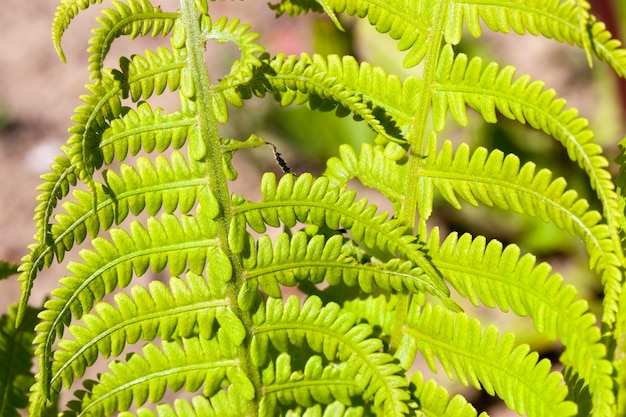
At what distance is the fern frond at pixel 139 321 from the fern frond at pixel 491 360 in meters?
0.37

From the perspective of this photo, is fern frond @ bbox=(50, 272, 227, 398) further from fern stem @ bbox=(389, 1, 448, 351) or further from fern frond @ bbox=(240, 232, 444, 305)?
fern stem @ bbox=(389, 1, 448, 351)

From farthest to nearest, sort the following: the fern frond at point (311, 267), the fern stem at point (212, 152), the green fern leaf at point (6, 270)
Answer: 1. the green fern leaf at point (6, 270)
2. the fern frond at point (311, 267)
3. the fern stem at point (212, 152)

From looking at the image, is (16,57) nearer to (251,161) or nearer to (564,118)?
(251,161)

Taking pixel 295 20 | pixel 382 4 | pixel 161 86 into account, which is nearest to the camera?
pixel 161 86

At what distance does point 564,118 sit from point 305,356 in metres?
0.68

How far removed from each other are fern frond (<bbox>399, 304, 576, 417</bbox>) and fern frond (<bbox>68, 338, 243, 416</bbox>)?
0.33m

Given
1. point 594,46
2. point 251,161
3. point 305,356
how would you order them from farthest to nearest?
point 251,161 → point 305,356 → point 594,46

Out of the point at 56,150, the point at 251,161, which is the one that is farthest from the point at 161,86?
the point at 56,150

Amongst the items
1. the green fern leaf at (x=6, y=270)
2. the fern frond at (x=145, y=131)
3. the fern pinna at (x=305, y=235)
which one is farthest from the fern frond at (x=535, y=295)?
the green fern leaf at (x=6, y=270)

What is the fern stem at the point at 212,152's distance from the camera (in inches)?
43.4

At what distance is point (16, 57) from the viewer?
3.78 m

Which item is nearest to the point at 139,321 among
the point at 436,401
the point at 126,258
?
the point at 126,258

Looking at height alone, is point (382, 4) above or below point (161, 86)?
above

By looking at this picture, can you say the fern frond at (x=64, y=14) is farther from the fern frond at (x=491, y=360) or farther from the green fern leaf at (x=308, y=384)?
the fern frond at (x=491, y=360)
